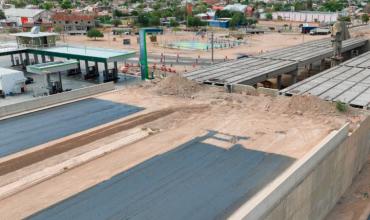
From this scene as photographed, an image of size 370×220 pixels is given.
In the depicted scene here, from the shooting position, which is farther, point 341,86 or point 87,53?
point 87,53

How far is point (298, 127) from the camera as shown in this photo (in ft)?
78.4

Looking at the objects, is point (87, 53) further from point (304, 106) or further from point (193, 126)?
point (304, 106)

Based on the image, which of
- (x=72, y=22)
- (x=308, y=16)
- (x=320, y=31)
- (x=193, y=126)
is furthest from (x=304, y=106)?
(x=308, y=16)

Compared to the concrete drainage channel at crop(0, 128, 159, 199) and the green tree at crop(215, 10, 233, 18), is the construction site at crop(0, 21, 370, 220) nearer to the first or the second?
the concrete drainage channel at crop(0, 128, 159, 199)

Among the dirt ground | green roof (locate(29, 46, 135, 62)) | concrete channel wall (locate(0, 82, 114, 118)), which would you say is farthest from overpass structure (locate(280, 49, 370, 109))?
green roof (locate(29, 46, 135, 62))

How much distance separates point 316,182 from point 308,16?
14228cm

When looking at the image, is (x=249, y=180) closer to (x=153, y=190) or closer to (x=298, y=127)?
(x=153, y=190)

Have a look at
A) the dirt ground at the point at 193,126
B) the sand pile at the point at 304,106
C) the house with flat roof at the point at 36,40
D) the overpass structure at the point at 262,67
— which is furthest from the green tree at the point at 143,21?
the sand pile at the point at 304,106

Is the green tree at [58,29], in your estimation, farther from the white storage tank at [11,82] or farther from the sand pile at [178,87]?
the sand pile at [178,87]

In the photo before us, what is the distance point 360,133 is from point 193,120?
11.2 m

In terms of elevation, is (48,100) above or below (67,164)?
above

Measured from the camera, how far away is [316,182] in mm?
19828

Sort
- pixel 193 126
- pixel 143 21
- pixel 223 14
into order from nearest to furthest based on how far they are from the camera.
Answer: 1. pixel 193 126
2. pixel 143 21
3. pixel 223 14

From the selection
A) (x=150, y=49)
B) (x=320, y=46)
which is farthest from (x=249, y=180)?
(x=150, y=49)
